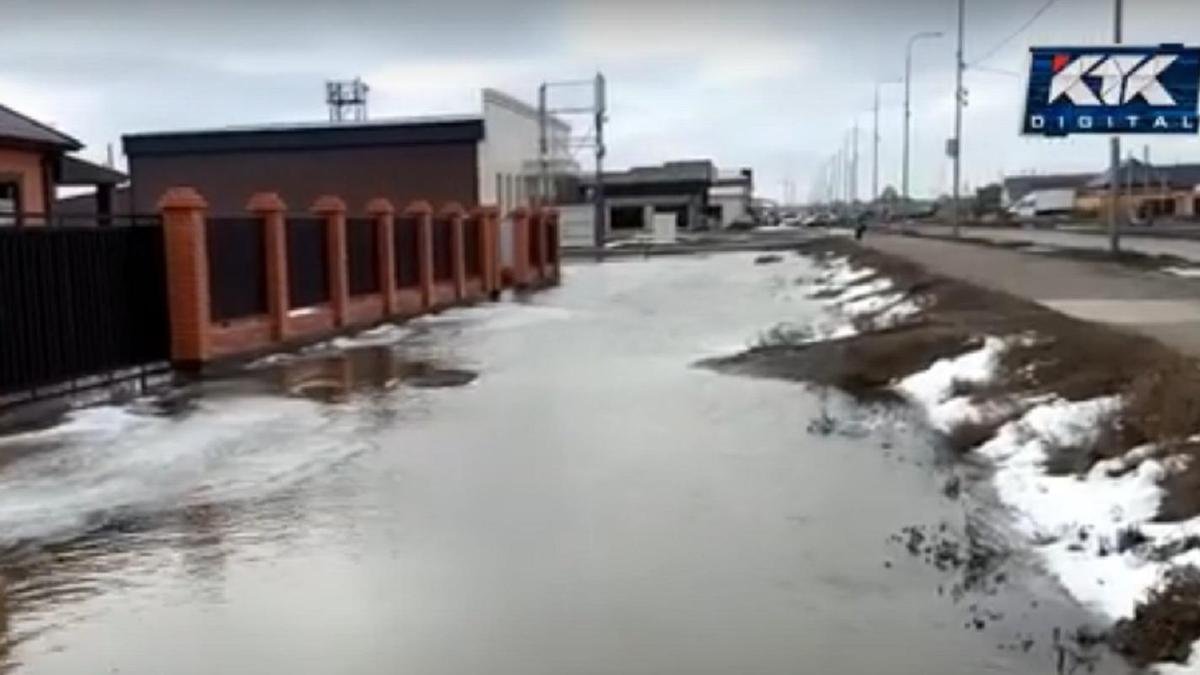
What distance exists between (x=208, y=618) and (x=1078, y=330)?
464 inches

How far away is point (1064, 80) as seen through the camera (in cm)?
3350

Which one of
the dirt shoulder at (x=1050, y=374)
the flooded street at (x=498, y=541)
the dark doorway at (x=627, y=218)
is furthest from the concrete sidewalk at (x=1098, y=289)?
the dark doorway at (x=627, y=218)

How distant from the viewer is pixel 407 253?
101ft

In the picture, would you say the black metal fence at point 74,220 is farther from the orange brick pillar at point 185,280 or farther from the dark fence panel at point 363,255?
the dark fence panel at point 363,255

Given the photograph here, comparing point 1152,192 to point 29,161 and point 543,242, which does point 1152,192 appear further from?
point 29,161

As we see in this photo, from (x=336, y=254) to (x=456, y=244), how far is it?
975 cm

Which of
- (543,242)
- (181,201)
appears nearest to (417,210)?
(181,201)

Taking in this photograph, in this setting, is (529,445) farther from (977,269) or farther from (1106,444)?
(977,269)

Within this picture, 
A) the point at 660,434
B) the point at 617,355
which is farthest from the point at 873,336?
the point at 660,434

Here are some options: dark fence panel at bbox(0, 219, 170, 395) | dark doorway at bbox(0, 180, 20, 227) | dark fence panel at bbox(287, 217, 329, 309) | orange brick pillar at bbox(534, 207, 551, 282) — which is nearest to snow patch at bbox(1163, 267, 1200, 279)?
dark fence panel at bbox(287, 217, 329, 309)

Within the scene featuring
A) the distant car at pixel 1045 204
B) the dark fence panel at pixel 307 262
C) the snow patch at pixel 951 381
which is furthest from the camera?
the distant car at pixel 1045 204

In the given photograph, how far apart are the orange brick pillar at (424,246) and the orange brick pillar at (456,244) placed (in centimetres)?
237

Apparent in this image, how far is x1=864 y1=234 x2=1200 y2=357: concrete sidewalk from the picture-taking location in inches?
663
